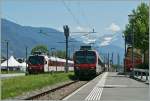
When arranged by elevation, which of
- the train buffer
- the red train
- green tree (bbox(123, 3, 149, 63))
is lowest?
the train buffer

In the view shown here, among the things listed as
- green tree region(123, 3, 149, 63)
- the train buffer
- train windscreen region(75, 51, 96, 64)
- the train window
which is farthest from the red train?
green tree region(123, 3, 149, 63)

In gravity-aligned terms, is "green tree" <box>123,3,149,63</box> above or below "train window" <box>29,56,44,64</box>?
above

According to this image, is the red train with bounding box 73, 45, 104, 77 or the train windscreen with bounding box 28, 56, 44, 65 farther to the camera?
the train windscreen with bounding box 28, 56, 44, 65

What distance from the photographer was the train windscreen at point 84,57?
53500 mm

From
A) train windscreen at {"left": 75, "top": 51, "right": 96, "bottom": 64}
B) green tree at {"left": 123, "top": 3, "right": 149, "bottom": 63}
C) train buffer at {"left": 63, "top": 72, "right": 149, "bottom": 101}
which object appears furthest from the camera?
green tree at {"left": 123, "top": 3, "right": 149, "bottom": 63}

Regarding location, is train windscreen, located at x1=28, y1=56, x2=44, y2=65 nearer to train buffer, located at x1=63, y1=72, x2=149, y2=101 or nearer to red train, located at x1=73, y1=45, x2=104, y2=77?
red train, located at x1=73, y1=45, x2=104, y2=77

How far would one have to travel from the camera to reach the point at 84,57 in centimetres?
5372

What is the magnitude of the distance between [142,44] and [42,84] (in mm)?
37020

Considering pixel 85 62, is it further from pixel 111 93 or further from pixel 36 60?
pixel 111 93

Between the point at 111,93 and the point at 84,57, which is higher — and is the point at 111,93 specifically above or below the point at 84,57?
below

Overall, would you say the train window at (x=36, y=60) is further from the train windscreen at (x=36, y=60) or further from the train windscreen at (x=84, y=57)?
the train windscreen at (x=84, y=57)

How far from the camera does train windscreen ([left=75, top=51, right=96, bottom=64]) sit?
53.5m

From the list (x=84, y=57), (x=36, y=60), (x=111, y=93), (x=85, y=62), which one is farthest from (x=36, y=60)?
(x=111, y=93)

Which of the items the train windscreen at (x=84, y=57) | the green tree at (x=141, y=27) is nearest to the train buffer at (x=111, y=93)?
the train windscreen at (x=84, y=57)
